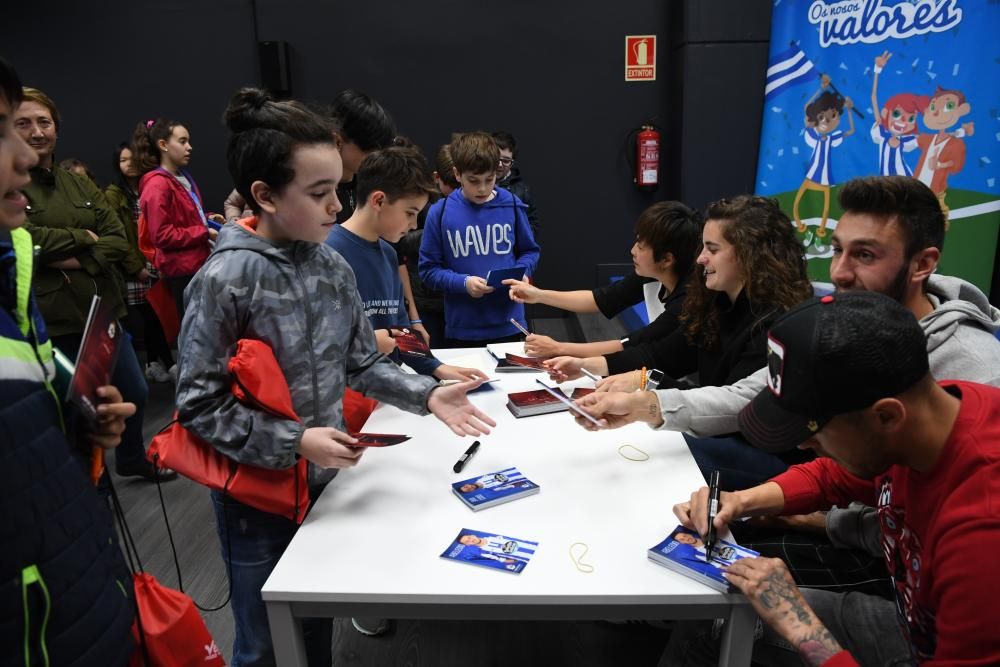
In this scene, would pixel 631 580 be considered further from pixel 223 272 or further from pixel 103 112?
pixel 103 112

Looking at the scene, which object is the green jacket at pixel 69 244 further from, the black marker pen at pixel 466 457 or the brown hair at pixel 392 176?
the black marker pen at pixel 466 457

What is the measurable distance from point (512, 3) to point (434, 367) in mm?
4280

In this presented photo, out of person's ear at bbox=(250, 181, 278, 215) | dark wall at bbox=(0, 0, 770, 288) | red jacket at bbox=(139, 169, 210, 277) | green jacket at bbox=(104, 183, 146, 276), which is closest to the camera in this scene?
person's ear at bbox=(250, 181, 278, 215)

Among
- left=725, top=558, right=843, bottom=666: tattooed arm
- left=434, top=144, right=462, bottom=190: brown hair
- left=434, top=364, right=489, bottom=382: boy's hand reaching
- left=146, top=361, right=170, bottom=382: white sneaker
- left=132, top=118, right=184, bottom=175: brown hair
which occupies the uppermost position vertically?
left=132, top=118, right=184, bottom=175: brown hair

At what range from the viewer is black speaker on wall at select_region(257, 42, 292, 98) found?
16.9ft

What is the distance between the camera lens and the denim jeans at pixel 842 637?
1.31 metres

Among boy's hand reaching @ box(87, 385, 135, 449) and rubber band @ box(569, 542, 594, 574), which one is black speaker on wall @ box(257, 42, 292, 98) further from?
rubber band @ box(569, 542, 594, 574)

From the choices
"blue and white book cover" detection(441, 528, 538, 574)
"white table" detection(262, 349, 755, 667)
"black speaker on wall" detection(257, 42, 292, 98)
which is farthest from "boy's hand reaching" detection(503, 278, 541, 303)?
"black speaker on wall" detection(257, 42, 292, 98)

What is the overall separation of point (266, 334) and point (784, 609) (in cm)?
110

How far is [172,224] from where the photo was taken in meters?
3.76

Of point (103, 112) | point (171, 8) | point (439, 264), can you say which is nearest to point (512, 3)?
point (171, 8)

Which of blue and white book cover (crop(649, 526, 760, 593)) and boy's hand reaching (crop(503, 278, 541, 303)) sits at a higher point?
boy's hand reaching (crop(503, 278, 541, 303))

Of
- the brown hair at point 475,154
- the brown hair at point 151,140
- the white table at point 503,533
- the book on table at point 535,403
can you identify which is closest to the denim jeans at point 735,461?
the white table at point 503,533

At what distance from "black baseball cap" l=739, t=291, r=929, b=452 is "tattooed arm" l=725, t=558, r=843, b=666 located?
30 cm
